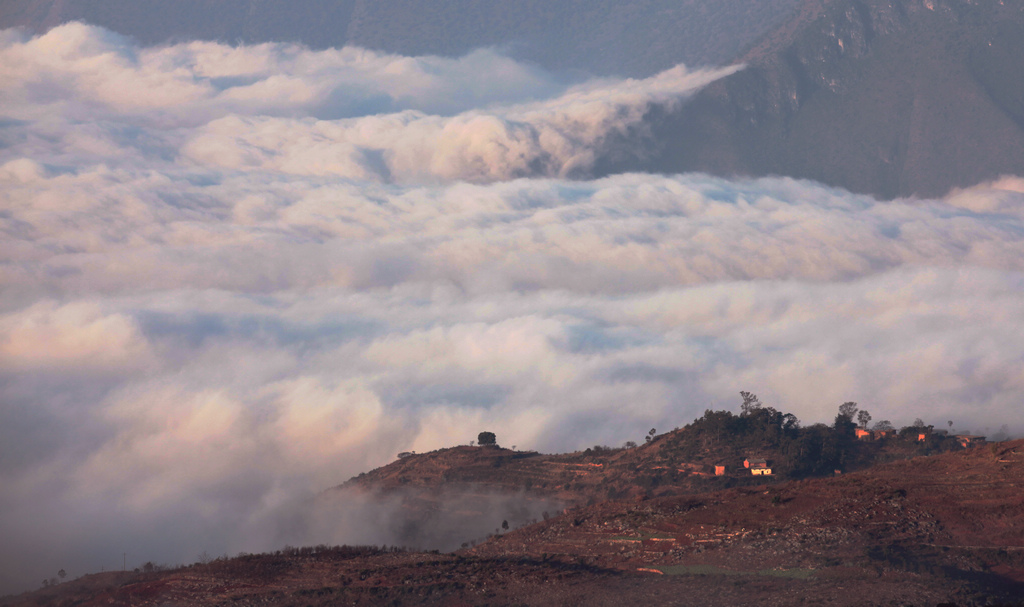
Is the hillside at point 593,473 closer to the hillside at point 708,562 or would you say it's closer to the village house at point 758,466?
the village house at point 758,466

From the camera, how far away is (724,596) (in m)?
55.8

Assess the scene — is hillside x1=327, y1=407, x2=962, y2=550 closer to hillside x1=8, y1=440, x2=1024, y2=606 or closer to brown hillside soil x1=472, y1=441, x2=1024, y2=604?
brown hillside soil x1=472, y1=441, x2=1024, y2=604

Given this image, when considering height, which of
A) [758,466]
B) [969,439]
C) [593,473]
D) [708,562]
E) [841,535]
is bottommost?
[708,562]

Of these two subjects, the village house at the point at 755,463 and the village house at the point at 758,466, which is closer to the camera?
the village house at the point at 758,466

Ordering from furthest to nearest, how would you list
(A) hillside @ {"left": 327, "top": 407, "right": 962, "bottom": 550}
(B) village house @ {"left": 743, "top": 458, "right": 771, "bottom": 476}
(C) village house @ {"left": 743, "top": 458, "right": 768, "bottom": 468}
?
(C) village house @ {"left": 743, "top": 458, "right": 768, "bottom": 468} → (B) village house @ {"left": 743, "top": 458, "right": 771, "bottom": 476} → (A) hillside @ {"left": 327, "top": 407, "right": 962, "bottom": 550}

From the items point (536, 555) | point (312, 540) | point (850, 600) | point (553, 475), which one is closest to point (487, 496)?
point (553, 475)

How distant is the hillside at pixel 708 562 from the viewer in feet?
187

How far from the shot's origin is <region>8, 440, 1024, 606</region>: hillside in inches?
2239

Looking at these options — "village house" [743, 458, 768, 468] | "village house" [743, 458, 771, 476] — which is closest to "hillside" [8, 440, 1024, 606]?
"village house" [743, 458, 771, 476]

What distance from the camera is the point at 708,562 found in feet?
204

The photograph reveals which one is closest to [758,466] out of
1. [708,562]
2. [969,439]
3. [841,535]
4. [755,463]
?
[755,463]

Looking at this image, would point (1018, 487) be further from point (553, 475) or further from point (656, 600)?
point (553, 475)

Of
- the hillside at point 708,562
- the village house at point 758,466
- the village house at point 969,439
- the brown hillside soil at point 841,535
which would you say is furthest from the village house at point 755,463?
the hillside at point 708,562

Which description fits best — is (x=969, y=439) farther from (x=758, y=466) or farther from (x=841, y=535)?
(x=841, y=535)
